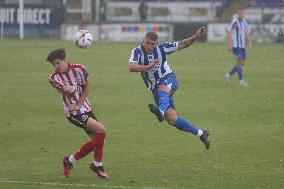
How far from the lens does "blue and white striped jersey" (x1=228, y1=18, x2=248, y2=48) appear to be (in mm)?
28672

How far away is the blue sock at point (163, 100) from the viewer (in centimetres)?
1468

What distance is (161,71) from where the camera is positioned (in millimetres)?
15266

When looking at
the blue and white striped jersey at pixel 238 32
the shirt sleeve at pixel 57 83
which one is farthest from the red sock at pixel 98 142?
the blue and white striped jersey at pixel 238 32

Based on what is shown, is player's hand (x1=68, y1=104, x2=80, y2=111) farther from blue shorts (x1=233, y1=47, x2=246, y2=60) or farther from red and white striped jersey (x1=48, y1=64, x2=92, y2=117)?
blue shorts (x1=233, y1=47, x2=246, y2=60)

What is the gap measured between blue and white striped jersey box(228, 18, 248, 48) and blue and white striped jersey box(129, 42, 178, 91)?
1368 cm

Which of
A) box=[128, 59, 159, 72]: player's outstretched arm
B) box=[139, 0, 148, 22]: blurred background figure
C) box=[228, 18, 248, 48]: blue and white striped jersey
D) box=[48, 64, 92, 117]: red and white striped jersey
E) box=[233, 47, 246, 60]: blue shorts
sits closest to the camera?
box=[48, 64, 92, 117]: red and white striped jersey

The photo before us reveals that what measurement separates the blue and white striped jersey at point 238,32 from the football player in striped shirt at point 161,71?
13613mm

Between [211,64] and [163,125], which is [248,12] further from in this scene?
[163,125]

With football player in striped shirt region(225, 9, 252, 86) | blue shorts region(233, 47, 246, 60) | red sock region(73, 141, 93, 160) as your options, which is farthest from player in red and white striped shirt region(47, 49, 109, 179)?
blue shorts region(233, 47, 246, 60)

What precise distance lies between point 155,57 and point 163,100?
802 mm

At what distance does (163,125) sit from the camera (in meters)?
19.5

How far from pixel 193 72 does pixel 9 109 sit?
12.5 metres

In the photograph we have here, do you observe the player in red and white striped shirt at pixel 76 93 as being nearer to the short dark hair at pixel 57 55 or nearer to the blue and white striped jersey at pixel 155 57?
the short dark hair at pixel 57 55

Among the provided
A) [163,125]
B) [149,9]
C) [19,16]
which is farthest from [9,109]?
[149,9]
